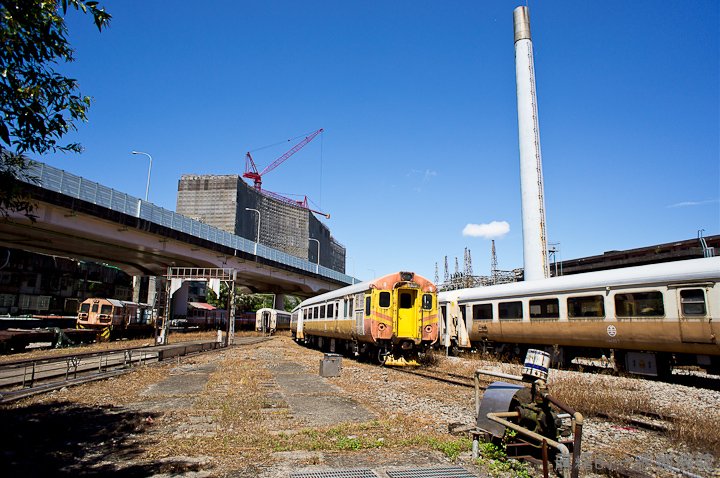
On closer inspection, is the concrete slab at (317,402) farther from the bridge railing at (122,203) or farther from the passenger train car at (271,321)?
the passenger train car at (271,321)

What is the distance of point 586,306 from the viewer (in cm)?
1491

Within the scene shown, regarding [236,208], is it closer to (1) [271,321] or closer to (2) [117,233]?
(1) [271,321]

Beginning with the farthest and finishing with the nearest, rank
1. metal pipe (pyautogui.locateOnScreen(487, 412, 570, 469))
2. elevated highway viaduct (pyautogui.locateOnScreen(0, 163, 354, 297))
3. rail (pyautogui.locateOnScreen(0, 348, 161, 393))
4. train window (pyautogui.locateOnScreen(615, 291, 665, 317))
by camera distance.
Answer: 1. elevated highway viaduct (pyautogui.locateOnScreen(0, 163, 354, 297))
2. train window (pyautogui.locateOnScreen(615, 291, 665, 317))
3. rail (pyautogui.locateOnScreen(0, 348, 161, 393))
4. metal pipe (pyautogui.locateOnScreen(487, 412, 570, 469))

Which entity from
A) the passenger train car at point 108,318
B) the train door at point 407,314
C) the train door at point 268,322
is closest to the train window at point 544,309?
the train door at point 407,314

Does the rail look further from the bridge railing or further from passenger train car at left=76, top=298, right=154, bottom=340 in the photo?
passenger train car at left=76, top=298, right=154, bottom=340

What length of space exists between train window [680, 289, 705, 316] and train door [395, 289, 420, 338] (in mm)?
8050

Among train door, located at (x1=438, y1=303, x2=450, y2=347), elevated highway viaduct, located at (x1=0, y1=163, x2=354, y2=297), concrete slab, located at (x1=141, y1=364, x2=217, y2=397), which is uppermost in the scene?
elevated highway viaduct, located at (x1=0, y1=163, x2=354, y2=297)

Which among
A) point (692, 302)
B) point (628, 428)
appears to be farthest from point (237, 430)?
point (692, 302)

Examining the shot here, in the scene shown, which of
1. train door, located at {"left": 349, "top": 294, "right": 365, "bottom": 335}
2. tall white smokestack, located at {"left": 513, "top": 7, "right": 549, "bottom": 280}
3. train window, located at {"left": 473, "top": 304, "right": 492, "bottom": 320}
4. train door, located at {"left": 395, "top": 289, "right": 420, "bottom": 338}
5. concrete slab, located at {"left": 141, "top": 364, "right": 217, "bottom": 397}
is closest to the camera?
concrete slab, located at {"left": 141, "top": 364, "right": 217, "bottom": 397}

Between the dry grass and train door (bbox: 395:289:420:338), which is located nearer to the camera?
the dry grass

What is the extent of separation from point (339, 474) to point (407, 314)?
11.8 meters

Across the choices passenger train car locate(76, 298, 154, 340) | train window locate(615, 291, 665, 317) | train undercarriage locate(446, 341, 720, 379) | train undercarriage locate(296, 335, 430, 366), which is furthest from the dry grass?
passenger train car locate(76, 298, 154, 340)

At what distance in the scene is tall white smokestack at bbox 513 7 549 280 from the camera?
36094mm

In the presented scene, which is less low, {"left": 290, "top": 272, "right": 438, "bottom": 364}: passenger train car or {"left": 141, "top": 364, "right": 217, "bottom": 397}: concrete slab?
{"left": 290, "top": 272, "right": 438, "bottom": 364}: passenger train car
